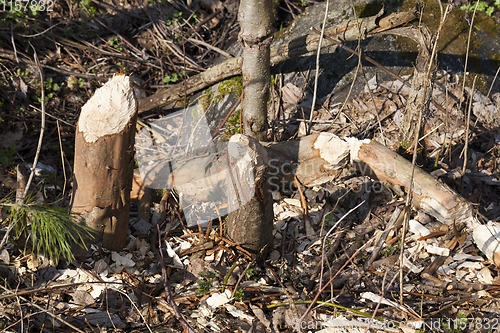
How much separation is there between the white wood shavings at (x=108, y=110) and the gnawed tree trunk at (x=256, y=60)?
4.23 feet

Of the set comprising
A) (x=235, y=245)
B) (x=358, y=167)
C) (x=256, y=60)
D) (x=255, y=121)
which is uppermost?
(x=256, y=60)

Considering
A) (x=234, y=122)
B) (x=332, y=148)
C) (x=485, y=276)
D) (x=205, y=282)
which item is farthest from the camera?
(x=234, y=122)

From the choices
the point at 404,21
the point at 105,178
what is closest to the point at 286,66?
the point at 404,21

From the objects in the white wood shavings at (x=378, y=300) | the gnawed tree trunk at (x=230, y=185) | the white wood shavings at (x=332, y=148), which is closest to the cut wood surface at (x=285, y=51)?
the gnawed tree trunk at (x=230, y=185)

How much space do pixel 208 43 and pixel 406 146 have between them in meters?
3.38

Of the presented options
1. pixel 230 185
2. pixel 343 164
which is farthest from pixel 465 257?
pixel 230 185

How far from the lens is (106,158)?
2225mm

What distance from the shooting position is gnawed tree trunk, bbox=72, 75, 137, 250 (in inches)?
83.5

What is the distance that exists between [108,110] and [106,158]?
1.07 feet

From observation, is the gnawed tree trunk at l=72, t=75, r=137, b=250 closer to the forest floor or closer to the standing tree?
→ the forest floor

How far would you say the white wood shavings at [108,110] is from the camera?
2.11 m

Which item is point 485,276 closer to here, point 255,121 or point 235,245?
point 235,245

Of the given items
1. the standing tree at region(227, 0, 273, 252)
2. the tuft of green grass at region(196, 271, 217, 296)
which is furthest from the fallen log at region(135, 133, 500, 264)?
the tuft of green grass at region(196, 271, 217, 296)

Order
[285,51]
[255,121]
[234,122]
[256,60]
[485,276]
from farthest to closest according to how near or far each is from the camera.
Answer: [234,122] → [285,51] → [255,121] → [256,60] → [485,276]
